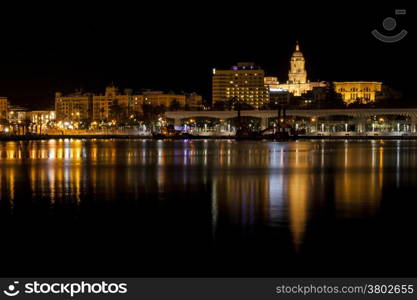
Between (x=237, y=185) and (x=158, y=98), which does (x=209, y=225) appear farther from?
(x=158, y=98)

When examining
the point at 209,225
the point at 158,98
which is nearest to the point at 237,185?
the point at 209,225

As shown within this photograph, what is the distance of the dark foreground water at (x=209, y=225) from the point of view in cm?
1291

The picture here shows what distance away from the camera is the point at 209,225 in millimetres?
17031

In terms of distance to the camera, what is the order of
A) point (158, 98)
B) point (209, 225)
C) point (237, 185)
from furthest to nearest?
point (158, 98)
point (237, 185)
point (209, 225)

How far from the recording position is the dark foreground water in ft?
42.3

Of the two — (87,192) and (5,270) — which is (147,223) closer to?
(5,270)

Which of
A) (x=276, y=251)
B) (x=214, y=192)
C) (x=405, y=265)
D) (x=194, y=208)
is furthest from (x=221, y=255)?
(x=214, y=192)

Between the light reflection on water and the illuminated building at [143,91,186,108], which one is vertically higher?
the illuminated building at [143,91,186,108]

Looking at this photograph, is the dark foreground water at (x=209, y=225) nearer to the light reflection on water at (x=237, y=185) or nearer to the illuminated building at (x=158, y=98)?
the light reflection on water at (x=237, y=185)


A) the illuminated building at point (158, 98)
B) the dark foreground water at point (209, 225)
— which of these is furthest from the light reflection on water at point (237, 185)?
the illuminated building at point (158, 98)

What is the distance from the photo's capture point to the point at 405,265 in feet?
41.8

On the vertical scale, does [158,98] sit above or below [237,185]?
above

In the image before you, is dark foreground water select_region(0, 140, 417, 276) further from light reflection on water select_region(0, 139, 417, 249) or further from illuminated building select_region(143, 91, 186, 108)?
illuminated building select_region(143, 91, 186, 108)

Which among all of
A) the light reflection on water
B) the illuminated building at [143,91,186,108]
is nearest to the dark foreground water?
the light reflection on water
